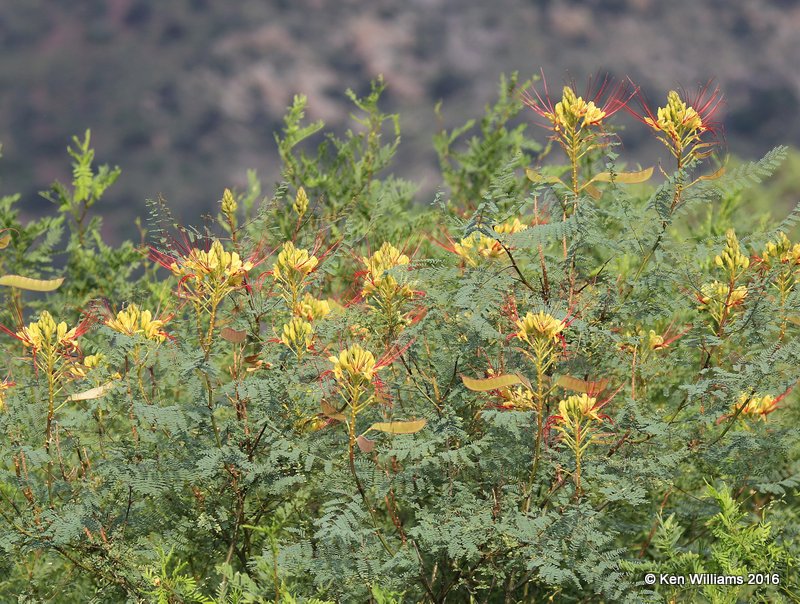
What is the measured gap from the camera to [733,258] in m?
2.39

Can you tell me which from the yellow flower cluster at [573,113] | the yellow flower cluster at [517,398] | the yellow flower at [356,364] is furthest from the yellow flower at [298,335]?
the yellow flower cluster at [573,113]

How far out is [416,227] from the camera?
3.74 meters

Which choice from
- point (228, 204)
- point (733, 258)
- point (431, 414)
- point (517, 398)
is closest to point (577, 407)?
point (517, 398)

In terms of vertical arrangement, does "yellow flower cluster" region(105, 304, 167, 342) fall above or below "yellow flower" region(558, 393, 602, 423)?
above

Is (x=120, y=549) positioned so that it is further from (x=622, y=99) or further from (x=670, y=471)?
(x=622, y=99)

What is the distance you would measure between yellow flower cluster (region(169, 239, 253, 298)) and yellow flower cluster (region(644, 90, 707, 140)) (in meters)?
1.09

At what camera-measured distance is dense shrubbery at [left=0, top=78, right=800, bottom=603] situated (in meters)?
2.17

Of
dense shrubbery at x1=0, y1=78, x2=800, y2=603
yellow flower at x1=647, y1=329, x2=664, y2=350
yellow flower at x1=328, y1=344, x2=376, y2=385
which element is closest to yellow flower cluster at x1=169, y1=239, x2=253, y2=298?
dense shrubbery at x1=0, y1=78, x2=800, y2=603

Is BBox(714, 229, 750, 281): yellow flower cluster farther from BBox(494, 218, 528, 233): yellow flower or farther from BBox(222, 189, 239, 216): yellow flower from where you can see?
BBox(222, 189, 239, 216): yellow flower

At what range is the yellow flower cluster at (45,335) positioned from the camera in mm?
2160

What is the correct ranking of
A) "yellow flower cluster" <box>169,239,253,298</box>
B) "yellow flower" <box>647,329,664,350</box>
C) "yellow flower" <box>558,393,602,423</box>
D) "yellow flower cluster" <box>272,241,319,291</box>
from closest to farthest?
"yellow flower" <box>558,393,602,423</box>, "yellow flower cluster" <box>169,239,253,298</box>, "yellow flower cluster" <box>272,241,319,291</box>, "yellow flower" <box>647,329,664,350</box>

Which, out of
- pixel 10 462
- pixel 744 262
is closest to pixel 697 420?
pixel 744 262

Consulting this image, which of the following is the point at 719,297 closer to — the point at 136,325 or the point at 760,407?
the point at 760,407

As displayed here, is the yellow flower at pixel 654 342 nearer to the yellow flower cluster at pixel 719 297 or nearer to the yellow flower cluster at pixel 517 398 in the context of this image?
the yellow flower cluster at pixel 719 297
